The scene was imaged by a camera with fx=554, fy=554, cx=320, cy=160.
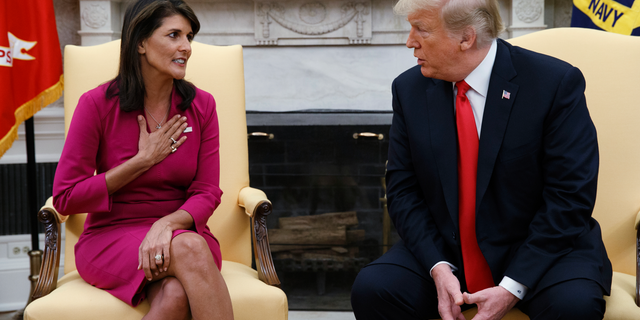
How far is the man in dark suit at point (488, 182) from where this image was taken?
54.1 inches

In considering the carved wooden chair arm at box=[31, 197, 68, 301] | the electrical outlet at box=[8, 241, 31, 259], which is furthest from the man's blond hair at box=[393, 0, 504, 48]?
the electrical outlet at box=[8, 241, 31, 259]

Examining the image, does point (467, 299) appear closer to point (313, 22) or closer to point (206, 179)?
point (206, 179)

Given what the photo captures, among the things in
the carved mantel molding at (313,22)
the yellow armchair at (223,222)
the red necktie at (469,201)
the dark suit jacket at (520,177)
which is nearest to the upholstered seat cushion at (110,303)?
the yellow armchair at (223,222)

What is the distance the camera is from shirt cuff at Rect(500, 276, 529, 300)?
4.40ft

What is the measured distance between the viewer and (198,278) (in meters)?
1.40

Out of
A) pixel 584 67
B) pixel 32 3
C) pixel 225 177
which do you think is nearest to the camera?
pixel 584 67

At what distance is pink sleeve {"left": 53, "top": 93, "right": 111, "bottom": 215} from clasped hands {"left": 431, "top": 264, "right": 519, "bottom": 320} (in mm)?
937

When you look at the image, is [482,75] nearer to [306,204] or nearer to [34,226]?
[306,204]

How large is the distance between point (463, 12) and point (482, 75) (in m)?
0.19

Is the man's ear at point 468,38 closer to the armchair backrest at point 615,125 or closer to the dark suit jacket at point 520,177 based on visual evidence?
the dark suit jacket at point 520,177

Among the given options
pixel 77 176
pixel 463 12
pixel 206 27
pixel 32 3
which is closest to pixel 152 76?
pixel 77 176

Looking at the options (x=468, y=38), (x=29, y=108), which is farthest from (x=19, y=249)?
(x=468, y=38)

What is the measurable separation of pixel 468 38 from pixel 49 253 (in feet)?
4.40

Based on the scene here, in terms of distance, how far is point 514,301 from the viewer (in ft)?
4.43
